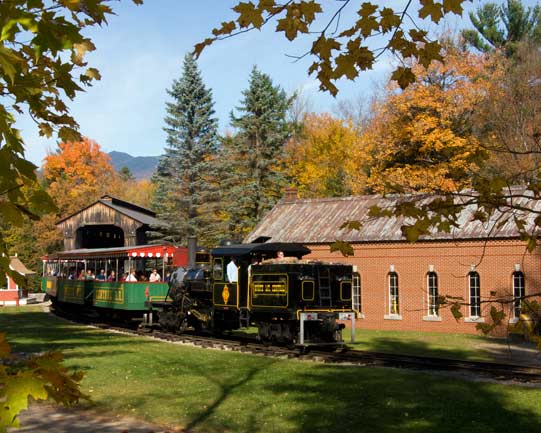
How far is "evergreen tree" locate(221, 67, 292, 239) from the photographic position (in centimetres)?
4647

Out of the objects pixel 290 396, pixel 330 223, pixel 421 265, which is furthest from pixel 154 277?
pixel 290 396

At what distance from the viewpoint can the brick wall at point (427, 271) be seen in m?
26.5

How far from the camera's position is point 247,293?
2016cm

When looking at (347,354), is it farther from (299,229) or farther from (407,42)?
(299,229)

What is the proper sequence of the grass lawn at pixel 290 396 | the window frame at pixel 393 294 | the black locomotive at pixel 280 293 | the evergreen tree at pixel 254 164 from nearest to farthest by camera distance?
the grass lawn at pixel 290 396 → the black locomotive at pixel 280 293 → the window frame at pixel 393 294 → the evergreen tree at pixel 254 164

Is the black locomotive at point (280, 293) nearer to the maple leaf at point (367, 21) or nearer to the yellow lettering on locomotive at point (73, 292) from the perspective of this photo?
the yellow lettering on locomotive at point (73, 292)

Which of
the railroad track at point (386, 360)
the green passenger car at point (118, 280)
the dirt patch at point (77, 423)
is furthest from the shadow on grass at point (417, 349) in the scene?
the dirt patch at point (77, 423)

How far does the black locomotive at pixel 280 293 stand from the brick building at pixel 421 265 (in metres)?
6.95

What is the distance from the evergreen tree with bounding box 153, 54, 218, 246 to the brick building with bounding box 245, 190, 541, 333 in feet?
49.3

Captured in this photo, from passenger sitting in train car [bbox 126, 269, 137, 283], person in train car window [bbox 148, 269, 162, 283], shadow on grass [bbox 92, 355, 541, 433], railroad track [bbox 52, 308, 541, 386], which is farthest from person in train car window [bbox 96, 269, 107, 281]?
shadow on grass [bbox 92, 355, 541, 433]

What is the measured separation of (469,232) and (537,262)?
2.91 m

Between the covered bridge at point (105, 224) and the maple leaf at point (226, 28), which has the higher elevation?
the covered bridge at point (105, 224)

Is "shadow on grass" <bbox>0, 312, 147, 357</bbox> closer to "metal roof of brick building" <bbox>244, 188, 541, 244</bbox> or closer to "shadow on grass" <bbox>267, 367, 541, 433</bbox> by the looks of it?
"shadow on grass" <bbox>267, 367, 541, 433</bbox>

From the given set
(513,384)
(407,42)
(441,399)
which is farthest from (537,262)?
(407,42)
